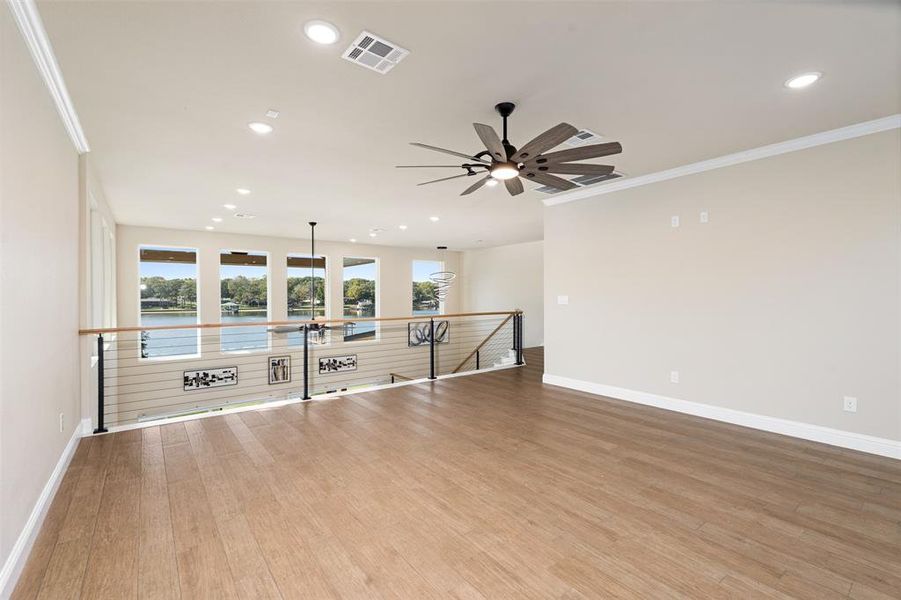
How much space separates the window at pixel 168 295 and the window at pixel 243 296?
533 mm

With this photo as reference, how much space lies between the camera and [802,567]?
1908 millimetres

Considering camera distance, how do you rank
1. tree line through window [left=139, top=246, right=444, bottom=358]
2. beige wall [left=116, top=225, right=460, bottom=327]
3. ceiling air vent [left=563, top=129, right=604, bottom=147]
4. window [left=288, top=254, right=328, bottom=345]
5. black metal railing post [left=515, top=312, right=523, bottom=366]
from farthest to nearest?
window [left=288, top=254, right=328, bottom=345], tree line through window [left=139, top=246, right=444, bottom=358], beige wall [left=116, top=225, right=460, bottom=327], black metal railing post [left=515, top=312, right=523, bottom=366], ceiling air vent [left=563, top=129, right=604, bottom=147]

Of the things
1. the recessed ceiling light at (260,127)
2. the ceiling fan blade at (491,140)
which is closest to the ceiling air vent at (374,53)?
the ceiling fan blade at (491,140)

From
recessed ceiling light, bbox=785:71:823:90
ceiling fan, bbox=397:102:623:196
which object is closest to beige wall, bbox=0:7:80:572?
ceiling fan, bbox=397:102:623:196

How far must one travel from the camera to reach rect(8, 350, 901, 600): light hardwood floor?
1.81 m

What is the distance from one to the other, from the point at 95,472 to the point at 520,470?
306 centimetres

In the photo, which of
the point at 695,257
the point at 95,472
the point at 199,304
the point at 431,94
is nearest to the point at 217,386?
the point at 199,304

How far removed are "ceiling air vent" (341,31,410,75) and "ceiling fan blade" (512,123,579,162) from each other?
34.5 inches

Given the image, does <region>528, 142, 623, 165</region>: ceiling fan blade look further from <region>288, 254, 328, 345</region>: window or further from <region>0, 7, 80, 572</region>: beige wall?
<region>288, 254, 328, 345</region>: window

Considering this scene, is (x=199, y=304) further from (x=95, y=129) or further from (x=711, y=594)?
(x=711, y=594)

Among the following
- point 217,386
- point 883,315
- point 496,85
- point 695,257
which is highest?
point 496,85

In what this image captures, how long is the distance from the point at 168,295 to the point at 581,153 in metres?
8.33

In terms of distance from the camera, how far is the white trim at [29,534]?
1759mm

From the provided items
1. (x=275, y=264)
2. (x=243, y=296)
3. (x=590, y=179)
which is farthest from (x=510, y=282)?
(x=243, y=296)
